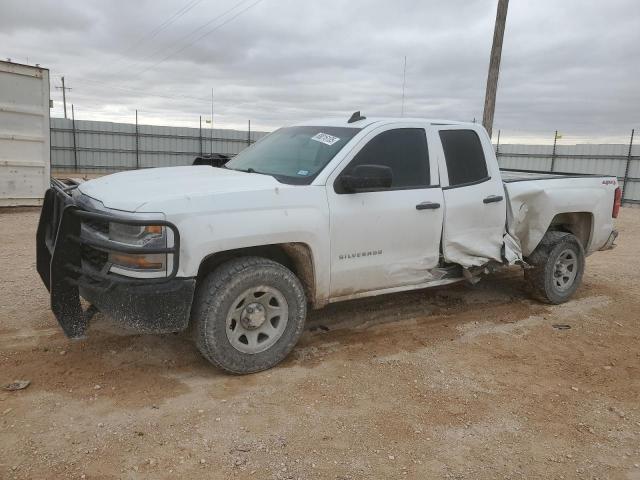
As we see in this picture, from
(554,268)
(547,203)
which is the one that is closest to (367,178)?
(547,203)

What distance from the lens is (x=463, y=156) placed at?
4.93 metres

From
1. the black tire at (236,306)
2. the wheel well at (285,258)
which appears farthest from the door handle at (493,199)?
the black tire at (236,306)

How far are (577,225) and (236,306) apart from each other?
436cm

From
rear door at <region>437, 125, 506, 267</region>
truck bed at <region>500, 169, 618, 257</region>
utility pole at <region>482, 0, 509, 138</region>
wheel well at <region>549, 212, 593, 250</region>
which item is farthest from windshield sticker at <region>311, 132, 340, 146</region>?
utility pole at <region>482, 0, 509, 138</region>

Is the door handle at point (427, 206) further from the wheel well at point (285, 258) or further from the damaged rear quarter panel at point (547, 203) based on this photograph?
the damaged rear quarter panel at point (547, 203)

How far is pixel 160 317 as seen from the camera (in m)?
3.37

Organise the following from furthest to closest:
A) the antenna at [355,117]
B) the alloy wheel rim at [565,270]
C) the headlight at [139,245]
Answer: the alloy wheel rim at [565,270]
the antenna at [355,117]
the headlight at [139,245]

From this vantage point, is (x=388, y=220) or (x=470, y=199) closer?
(x=388, y=220)

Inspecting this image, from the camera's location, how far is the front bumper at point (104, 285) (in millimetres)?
3295

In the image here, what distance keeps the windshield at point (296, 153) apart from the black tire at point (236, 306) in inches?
28.9

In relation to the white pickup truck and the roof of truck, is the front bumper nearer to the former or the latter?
the white pickup truck

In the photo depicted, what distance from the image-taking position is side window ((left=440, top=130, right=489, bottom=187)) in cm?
480

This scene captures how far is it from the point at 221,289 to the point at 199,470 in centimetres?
→ 118

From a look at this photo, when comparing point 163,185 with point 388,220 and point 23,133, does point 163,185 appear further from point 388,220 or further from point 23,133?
point 23,133
